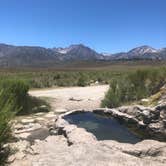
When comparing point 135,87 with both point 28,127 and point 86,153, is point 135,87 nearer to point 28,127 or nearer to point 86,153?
point 28,127

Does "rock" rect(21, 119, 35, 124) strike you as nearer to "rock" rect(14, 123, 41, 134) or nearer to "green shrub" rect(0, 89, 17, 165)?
"rock" rect(14, 123, 41, 134)

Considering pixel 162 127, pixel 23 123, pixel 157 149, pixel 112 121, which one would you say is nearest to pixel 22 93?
pixel 23 123

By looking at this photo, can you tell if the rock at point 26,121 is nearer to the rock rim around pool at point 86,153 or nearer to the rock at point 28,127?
the rock at point 28,127

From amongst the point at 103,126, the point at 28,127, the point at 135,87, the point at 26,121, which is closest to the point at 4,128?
the point at 28,127

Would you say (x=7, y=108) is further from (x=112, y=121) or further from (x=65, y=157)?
(x=112, y=121)

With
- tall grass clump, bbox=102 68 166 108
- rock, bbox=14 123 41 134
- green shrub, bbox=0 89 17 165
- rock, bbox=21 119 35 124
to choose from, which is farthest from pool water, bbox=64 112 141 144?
green shrub, bbox=0 89 17 165

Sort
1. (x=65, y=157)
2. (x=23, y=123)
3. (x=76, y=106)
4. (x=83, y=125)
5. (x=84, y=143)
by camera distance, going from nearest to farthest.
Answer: (x=65, y=157), (x=84, y=143), (x=83, y=125), (x=23, y=123), (x=76, y=106)

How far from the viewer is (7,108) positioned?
6.09m

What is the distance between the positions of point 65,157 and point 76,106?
348 inches

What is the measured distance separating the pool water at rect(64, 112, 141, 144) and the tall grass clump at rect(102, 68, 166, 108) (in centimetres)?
276

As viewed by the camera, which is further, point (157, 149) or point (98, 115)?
point (98, 115)

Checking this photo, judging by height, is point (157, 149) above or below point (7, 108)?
below

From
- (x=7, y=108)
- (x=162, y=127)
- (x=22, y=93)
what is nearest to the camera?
(x=7, y=108)

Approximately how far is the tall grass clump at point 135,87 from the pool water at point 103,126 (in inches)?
109
